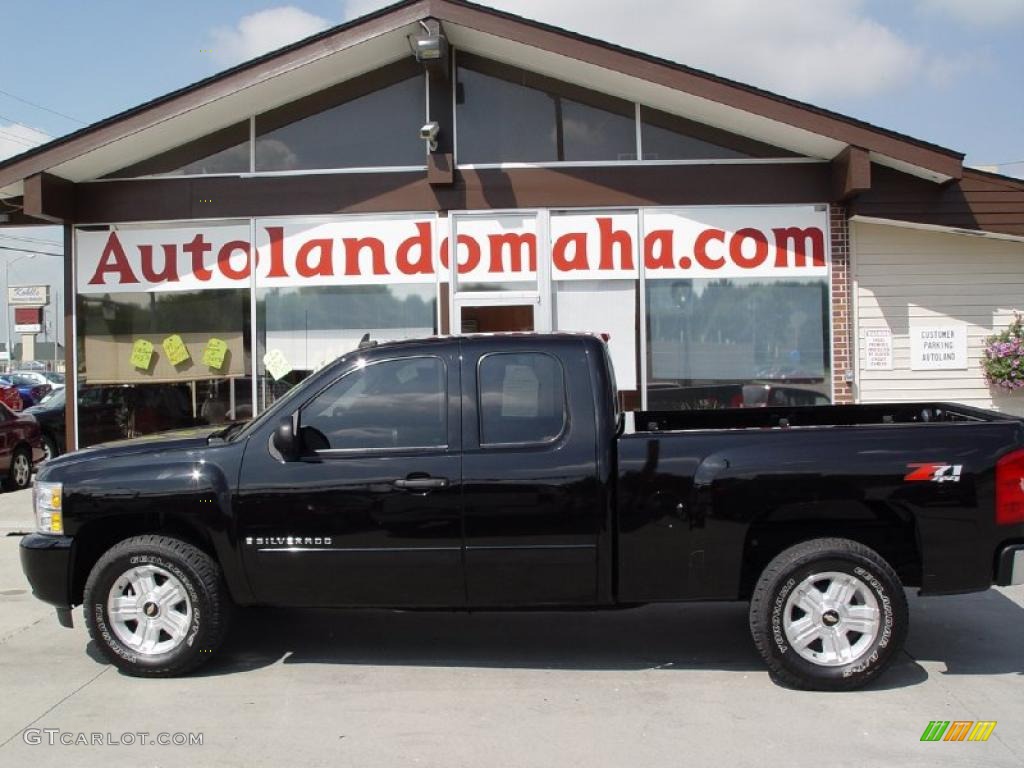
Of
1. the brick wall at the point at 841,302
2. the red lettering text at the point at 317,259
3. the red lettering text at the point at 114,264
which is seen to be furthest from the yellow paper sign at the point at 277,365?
the brick wall at the point at 841,302

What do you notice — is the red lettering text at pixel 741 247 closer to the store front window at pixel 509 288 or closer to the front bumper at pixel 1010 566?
the store front window at pixel 509 288

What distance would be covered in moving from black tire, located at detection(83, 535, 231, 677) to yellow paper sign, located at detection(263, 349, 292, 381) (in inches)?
220

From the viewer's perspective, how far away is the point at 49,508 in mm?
5254

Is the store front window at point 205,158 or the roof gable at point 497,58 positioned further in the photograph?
the store front window at point 205,158

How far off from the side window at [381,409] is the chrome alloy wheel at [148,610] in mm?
1151

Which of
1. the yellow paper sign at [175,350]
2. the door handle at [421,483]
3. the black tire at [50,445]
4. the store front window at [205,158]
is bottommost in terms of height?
the black tire at [50,445]

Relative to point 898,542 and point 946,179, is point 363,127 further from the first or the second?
point 898,542

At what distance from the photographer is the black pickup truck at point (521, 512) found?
488cm

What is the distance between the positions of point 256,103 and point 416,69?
1841mm

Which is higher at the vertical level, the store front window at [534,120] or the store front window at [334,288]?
the store front window at [534,120]

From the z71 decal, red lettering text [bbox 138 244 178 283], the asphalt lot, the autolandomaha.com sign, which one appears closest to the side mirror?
the asphalt lot

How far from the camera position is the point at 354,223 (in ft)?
34.6

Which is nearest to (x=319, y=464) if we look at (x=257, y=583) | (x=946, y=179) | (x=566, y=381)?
(x=257, y=583)

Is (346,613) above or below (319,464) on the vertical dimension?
below
